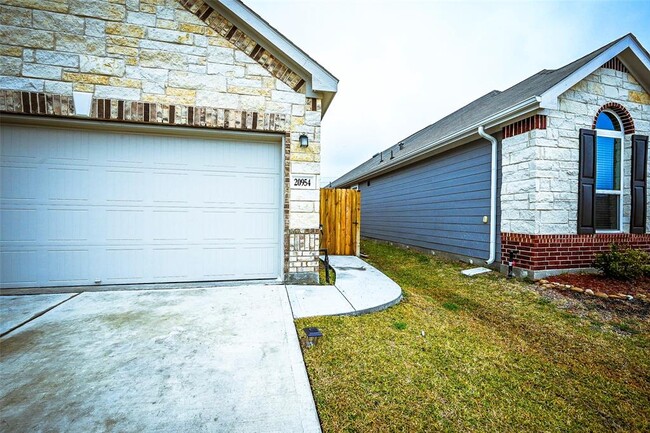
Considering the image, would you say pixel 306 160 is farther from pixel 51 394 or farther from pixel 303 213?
pixel 51 394

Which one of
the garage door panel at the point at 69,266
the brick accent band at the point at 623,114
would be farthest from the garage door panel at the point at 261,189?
the brick accent band at the point at 623,114

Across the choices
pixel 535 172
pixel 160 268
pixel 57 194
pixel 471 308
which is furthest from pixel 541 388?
pixel 57 194

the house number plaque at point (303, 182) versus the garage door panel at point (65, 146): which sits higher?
the garage door panel at point (65, 146)

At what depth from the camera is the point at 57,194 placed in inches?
180

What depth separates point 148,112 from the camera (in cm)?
456

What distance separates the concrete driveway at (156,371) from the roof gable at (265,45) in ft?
12.3

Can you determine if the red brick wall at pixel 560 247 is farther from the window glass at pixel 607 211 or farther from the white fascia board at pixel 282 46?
the white fascia board at pixel 282 46

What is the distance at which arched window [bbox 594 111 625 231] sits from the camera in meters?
6.46

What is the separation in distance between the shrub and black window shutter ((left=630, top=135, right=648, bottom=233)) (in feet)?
3.25

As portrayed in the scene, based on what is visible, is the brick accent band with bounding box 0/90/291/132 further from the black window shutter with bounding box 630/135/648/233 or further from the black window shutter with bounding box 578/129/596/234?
the black window shutter with bounding box 630/135/648/233

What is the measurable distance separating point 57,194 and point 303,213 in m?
3.81

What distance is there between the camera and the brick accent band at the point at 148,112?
4.23 metres

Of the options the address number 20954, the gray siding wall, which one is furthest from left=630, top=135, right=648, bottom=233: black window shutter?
the address number 20954

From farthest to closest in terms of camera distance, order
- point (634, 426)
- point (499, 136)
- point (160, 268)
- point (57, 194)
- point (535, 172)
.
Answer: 1. point (499, 136)
2. point (535, 172)
3. point (160, 268)
4. point (57, 194)
5. point (634, 426)
